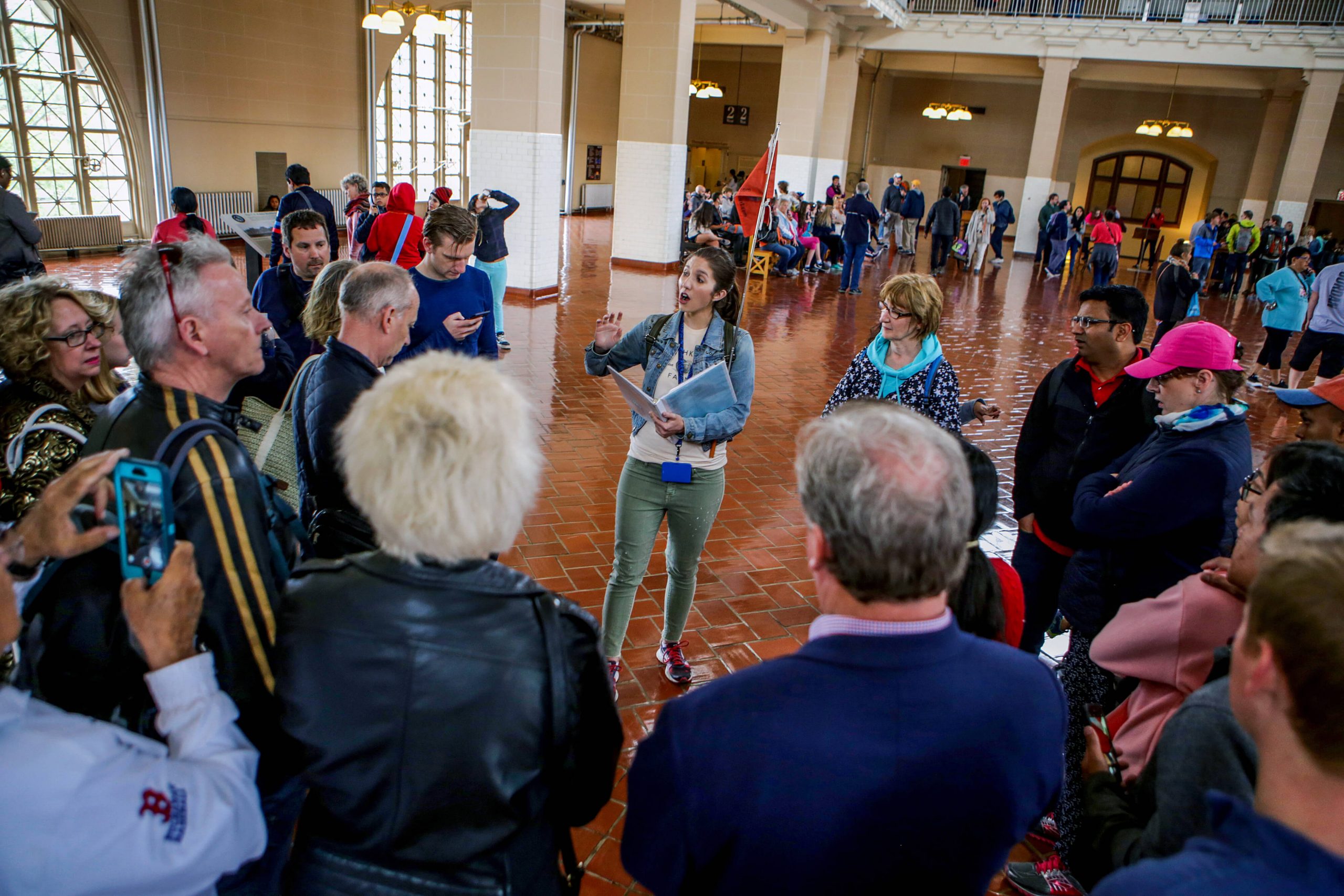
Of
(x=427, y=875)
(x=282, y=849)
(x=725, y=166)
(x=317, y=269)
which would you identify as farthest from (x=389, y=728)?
(x=725, y=166)

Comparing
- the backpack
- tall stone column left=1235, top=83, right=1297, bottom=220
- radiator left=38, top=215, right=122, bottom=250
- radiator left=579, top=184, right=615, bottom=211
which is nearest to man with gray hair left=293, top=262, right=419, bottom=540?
radiator left=38, top=215, right=122, bottom=250

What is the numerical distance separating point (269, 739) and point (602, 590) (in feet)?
8.13

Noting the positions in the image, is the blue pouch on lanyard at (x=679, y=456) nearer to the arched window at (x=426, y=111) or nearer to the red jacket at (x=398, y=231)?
the red jacket at (x=398, y=231)

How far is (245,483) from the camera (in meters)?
1.54

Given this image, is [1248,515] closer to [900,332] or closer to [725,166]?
[900,332]

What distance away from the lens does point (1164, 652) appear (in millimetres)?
1776

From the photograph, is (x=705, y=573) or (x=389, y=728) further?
(x=705, y=573)

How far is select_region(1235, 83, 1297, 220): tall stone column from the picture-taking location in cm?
2000

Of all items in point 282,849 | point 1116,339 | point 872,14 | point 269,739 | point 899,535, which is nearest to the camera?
point 899,535

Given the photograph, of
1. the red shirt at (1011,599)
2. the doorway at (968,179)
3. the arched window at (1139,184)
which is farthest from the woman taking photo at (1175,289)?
the doorway at (968,179)

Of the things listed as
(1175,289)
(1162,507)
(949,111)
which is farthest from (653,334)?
(949,111)

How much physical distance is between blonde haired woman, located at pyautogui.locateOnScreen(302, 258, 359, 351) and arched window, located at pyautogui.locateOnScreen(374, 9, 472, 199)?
15983 millimetres

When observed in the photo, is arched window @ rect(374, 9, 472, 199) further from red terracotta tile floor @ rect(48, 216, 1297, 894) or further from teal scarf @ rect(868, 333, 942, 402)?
teal scarf @ rect(868, 333, 942, 402)

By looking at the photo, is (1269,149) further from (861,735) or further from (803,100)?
(861,735)
